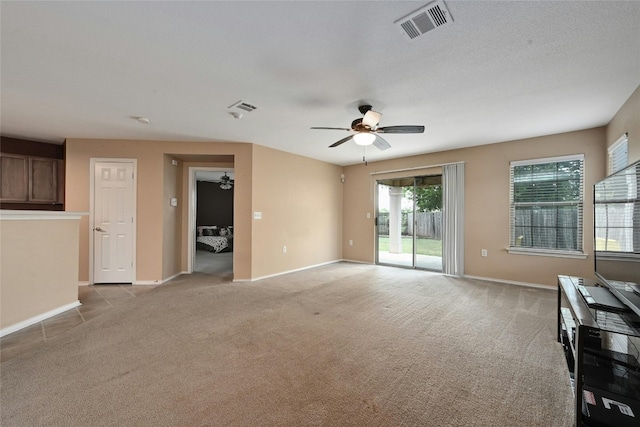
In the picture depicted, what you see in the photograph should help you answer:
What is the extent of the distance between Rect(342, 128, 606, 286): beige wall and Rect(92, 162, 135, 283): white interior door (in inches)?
214

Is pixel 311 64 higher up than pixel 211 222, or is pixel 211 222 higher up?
pixel 311 64

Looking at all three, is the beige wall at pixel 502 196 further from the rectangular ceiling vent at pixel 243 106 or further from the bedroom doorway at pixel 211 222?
the bedroom doorway at pixel 211 222

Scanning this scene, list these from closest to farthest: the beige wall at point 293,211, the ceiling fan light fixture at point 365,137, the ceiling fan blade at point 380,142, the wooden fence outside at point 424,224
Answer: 1. the ceiling fan light fixture at point 365,137
2. the ceiling fan blade at point 380,142
3. the beige wall at point 293,211
4. the wooden fence outside at point 424,224

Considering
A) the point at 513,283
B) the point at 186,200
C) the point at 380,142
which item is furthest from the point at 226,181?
the point at 513,283

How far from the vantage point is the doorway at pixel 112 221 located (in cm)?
434

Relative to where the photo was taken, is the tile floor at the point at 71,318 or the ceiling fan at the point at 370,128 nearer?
the tile floor at the point at 71,318

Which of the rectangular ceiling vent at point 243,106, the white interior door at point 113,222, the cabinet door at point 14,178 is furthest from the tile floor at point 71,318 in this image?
the rectangular ceiling vent at point 243,106

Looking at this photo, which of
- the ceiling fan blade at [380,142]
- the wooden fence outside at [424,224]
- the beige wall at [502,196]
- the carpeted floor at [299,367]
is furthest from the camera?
the wooden fence outside at [424,224]

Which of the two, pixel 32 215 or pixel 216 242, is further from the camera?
pixel 216 242

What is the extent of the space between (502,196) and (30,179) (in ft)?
27.9

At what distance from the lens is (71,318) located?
9.64ft

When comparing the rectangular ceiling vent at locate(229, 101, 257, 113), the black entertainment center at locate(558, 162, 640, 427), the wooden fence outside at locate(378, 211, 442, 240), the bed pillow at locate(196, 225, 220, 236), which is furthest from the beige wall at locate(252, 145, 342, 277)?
the bed pillow at locate(196, 225, 220, 236)

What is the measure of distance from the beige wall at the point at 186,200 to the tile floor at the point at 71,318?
0.45 metres

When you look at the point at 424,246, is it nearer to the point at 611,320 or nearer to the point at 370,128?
the point at 370,128
